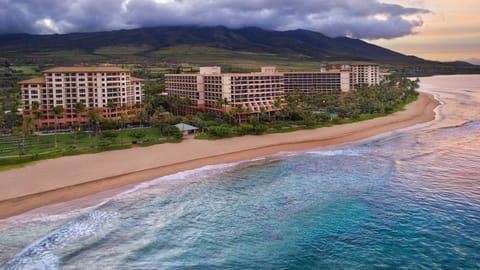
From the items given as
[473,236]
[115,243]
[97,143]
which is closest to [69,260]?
[115,243]

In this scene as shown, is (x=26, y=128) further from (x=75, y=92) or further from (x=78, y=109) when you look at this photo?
(x=75, y=92)

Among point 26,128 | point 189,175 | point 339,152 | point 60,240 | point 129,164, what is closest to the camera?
point 60,240

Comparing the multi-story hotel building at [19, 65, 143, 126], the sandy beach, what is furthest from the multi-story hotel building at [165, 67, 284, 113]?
the sandy beach

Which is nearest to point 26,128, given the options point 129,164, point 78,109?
point 78,109

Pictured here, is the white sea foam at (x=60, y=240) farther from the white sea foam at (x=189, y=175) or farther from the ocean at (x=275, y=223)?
the white sea foam at (x=189, y=175)

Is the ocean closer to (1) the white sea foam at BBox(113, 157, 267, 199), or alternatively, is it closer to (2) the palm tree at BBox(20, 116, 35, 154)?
(1) the white sea foam at BBox(113, 157, 267, 199)

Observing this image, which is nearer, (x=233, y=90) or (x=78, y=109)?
(x=78, y=109)
